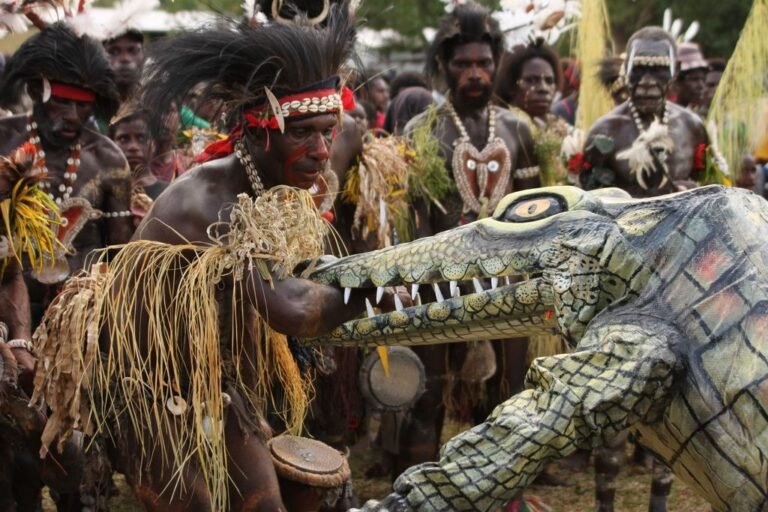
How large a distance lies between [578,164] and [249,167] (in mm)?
3219

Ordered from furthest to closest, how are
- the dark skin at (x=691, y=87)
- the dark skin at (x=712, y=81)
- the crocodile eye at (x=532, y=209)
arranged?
the dark skin at (x=712, y=81) < the dark skin at (x=691, y=87) < the crocodile eye at (x=532, y=209)

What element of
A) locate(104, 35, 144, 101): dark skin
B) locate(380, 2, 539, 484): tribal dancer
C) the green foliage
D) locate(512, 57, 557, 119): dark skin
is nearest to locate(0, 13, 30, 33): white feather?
locate(104, 35, 144, 101): dark skin

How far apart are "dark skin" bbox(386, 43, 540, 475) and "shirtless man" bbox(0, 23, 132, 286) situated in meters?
1.72

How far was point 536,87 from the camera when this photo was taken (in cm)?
884

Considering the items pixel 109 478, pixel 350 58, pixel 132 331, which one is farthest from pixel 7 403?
pixel 350 58

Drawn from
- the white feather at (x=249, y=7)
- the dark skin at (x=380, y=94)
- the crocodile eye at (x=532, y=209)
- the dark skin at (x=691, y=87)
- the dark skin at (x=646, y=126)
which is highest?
the white feather at (x=249, y=7)

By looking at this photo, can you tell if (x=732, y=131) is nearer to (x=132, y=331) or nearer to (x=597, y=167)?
(x=597, y=167)

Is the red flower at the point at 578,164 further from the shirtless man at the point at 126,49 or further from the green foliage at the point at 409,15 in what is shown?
the green foliage at the point at 409,15

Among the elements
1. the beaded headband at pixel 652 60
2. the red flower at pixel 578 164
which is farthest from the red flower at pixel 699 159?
the red flower at pixel 578 164

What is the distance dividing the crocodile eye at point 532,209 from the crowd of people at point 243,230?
0.29 m

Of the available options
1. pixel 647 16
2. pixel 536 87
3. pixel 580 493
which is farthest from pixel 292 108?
pixel 647 16

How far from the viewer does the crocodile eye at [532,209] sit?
115 inches

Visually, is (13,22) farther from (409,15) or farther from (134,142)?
(409,15)

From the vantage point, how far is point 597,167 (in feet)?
21.9
